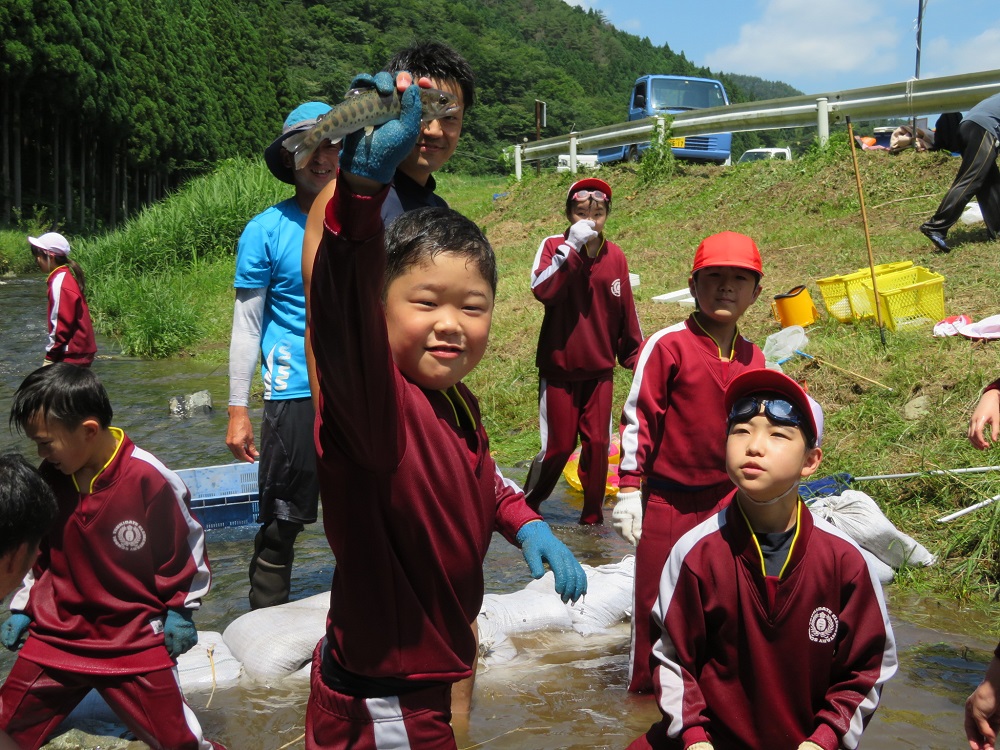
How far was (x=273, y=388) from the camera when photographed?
394 centimetres

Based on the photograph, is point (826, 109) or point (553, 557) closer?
point (553, 557)

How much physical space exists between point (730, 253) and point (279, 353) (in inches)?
71.4

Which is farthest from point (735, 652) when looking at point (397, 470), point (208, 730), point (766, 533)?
point (208, 730)

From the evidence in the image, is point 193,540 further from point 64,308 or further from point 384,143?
point 64,308

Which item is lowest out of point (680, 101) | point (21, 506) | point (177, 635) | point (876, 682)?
point (177, 635)

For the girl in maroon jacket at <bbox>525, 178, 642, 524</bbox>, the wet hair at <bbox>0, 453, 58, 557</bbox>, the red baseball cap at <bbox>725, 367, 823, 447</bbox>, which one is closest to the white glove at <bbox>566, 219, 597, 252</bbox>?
the girl in maroon jacket at <bbox>525, 178, 642, 524</bbox>

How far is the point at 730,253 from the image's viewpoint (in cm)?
368

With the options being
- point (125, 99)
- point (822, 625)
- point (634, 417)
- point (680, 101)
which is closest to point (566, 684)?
point (634, 417)

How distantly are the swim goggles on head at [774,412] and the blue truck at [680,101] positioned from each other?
689 inches

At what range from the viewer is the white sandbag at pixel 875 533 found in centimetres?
478

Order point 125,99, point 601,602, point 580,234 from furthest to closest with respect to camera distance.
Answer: point 125,99
point 580,234
point 601,602

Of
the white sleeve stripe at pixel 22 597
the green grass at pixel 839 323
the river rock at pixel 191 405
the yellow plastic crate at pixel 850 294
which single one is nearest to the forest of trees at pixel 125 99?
the green grass at pixel 839 323

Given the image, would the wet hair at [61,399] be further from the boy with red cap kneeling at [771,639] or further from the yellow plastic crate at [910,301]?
the yellow plastic crate at [910,301]

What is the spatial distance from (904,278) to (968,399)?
1508 millimetres
